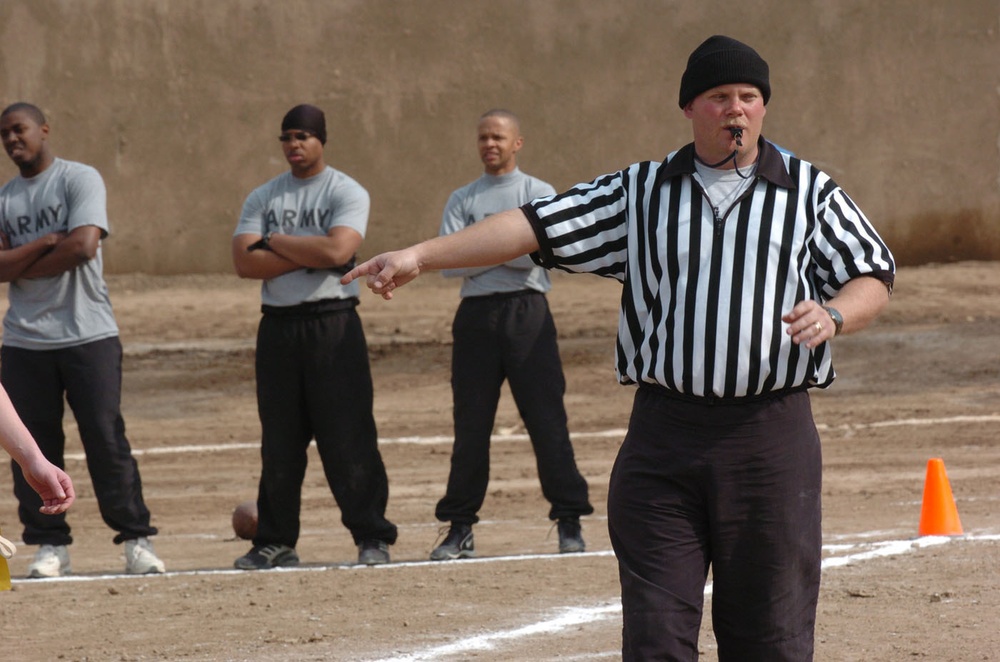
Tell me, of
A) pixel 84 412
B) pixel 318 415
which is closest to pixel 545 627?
pixel 318 415

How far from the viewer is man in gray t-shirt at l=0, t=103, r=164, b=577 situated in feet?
28.0

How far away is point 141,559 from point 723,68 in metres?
5.44

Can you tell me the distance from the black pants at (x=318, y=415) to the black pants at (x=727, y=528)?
442 cm

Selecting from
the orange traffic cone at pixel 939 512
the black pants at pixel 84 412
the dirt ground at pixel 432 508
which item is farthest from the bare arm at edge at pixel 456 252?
the orange traffic cone at pixel 939 512

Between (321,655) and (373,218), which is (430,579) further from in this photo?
(373,218)

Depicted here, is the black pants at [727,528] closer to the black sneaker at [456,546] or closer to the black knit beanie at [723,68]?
the black knit beanie at [723,68]

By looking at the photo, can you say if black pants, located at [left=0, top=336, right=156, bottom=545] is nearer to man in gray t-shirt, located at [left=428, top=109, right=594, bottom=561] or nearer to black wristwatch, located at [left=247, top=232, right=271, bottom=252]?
black wristwatch, located at [left=247, top=232, right=271, bottom=252]

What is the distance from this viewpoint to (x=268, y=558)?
8.92 metres

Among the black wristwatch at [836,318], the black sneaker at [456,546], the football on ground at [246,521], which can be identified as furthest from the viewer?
the football on ground at [246,521]

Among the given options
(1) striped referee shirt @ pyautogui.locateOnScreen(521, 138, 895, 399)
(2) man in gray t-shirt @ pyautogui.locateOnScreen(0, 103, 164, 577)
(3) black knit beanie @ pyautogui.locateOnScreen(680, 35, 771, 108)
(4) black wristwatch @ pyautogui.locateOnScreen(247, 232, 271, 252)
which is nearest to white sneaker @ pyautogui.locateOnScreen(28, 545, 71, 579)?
(2) man in gray t-shirt @ pyautogui.locateOnScreen(0, 103, 164, 577)

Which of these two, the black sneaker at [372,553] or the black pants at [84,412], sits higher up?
the black pants at [84,412]

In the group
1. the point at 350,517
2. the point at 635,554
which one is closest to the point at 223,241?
the point at 350,517

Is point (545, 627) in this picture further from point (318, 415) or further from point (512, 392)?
point (318, 415)

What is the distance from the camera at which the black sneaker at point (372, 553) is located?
886cm
